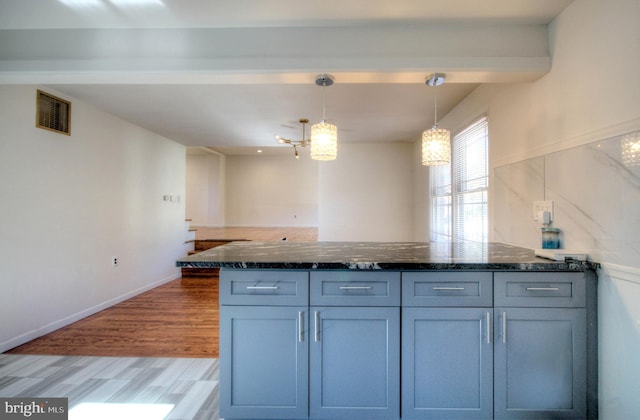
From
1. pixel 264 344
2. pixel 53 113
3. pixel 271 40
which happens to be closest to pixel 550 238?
pixel 264 344

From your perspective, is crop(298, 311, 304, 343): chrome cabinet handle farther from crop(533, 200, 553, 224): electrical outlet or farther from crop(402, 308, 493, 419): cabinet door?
crop(533, 200, 553, 224): electrical outlet

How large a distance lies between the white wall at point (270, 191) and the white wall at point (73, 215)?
18.3 feet

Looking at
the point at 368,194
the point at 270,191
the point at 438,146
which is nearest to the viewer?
the point at 438,146

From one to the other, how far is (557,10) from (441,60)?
71cm

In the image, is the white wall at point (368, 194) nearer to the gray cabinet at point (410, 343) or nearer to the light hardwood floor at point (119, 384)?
the light hardwood floor at point (119, 384)

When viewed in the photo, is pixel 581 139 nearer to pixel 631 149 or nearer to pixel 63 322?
pixel 631 149

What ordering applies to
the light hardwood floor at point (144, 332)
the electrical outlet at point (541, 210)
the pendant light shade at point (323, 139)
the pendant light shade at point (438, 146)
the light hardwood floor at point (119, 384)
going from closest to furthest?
the light hardwood floor at point (119, 384) → the electrical outlet at point (541, 210) → the pendant light shade at point (438, 146) → the pendant light shade at point (323, 139) → the light hardwood floor at point (144, 332)

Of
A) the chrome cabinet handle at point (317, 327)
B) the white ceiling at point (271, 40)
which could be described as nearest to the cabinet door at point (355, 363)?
the chrome cabinet handle at point (317, 327)

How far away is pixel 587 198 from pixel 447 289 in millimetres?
946

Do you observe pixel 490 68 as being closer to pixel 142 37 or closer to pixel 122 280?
pixel 142 37

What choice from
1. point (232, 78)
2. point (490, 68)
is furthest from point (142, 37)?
point (490, 68)

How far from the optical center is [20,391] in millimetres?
1909

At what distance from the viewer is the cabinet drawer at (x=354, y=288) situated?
1.50 meters

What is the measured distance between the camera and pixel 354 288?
4.92ft
